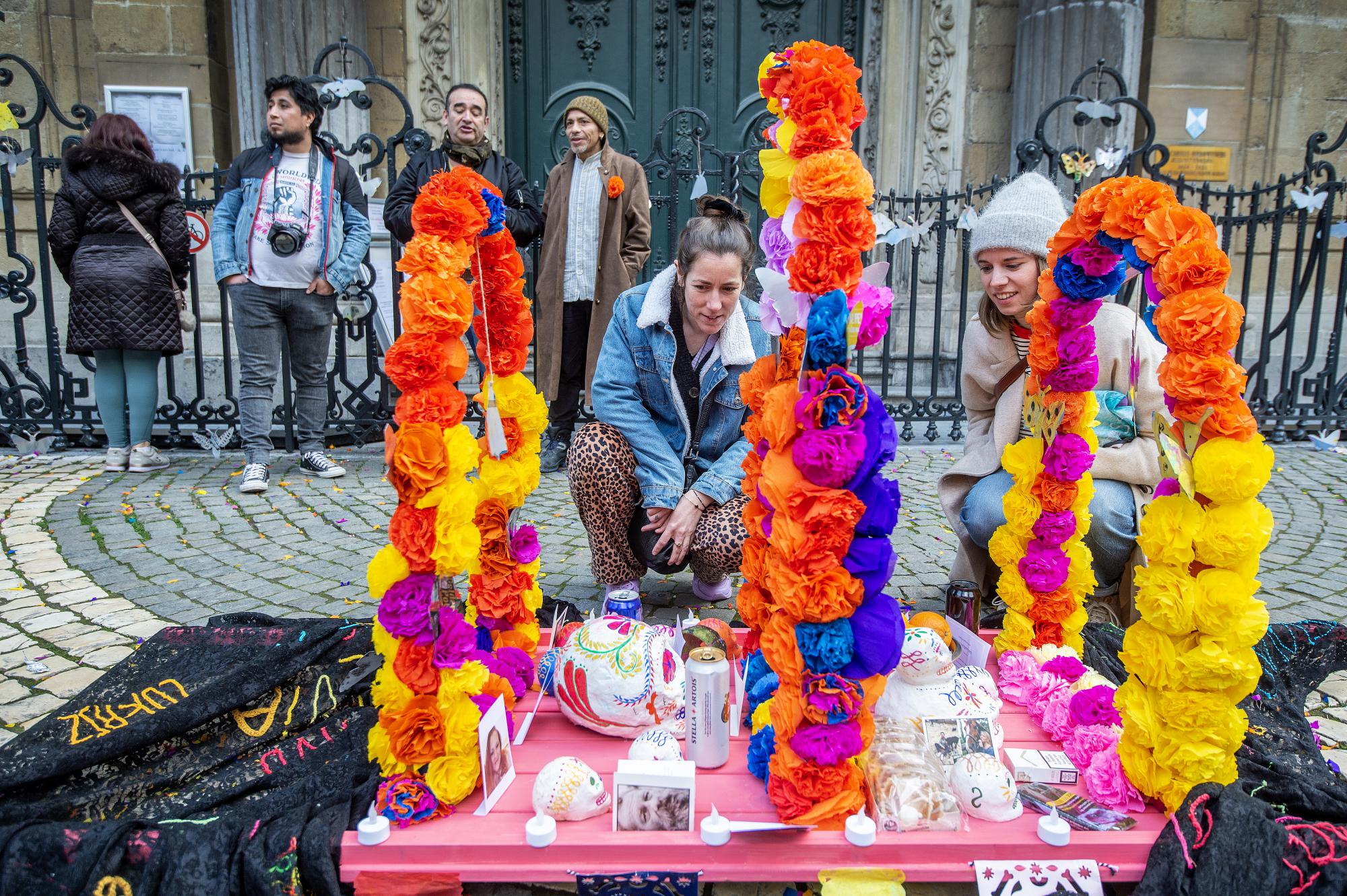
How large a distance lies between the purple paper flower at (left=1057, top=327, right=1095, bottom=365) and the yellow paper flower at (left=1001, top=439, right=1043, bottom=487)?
255 millimetres

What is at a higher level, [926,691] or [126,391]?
[126,391]

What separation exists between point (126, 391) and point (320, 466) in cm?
133

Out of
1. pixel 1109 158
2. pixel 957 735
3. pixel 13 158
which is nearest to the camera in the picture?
pixel 957 735

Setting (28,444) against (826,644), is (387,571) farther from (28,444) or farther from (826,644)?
(28,444)

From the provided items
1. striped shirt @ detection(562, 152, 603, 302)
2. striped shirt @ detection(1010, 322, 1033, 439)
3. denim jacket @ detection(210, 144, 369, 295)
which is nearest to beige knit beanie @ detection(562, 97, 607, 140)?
striped shirt @ detection(562, 152, 603, 302)

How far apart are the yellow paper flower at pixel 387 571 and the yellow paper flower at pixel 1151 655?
1.48 meters

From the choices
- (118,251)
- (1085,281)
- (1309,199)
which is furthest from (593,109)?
(1309,199)

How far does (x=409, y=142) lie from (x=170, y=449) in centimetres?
278

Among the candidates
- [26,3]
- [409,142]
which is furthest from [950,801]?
[26,3]

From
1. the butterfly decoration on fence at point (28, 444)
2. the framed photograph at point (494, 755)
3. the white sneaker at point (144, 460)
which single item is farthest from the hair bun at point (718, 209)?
the butterfly decoration on fence at point (28, 444)

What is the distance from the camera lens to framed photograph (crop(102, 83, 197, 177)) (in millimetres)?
7531

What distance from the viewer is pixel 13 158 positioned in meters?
5.62

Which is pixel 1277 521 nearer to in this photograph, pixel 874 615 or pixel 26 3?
pixel 874 615

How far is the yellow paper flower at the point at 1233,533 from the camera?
161 cm
